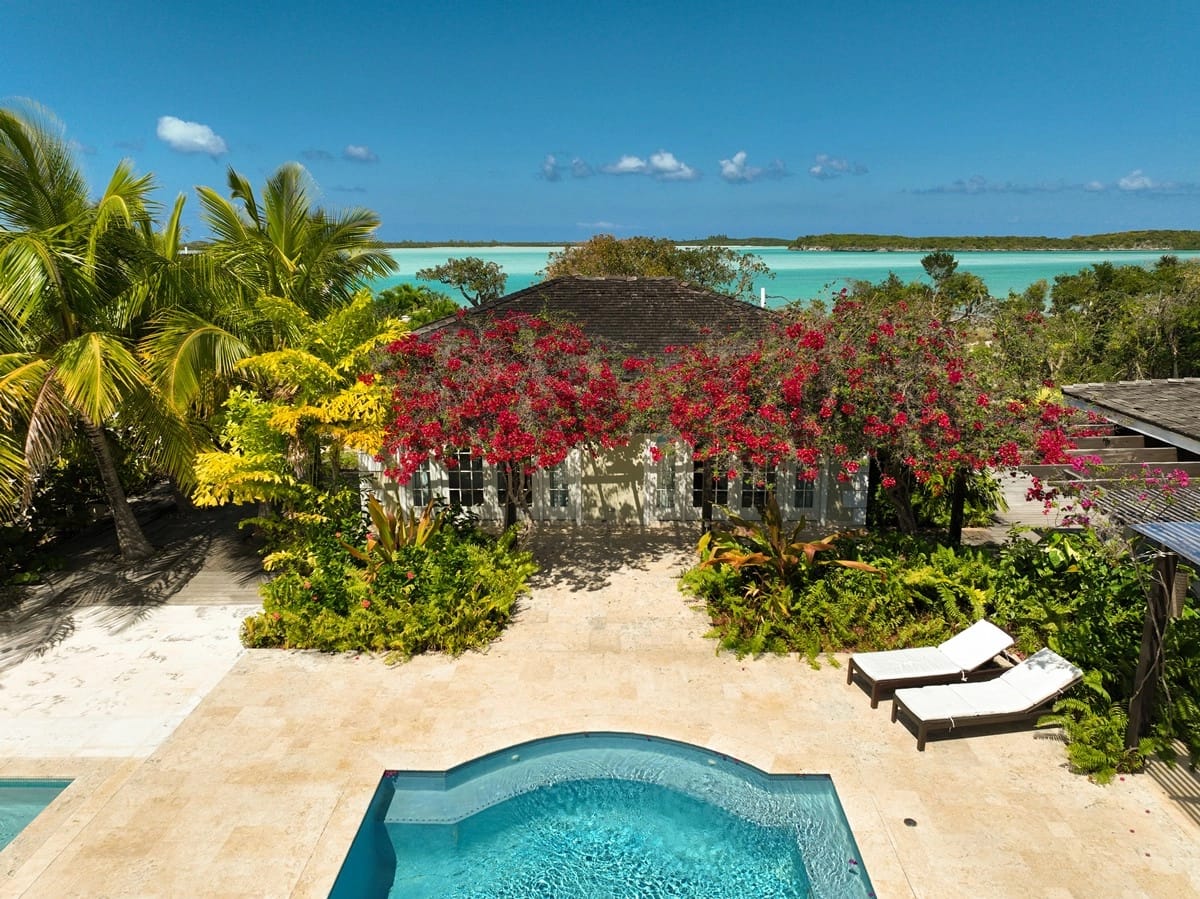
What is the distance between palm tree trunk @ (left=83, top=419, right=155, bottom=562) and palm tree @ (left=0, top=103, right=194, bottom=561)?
45 millimetres

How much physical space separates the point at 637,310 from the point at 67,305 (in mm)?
11181

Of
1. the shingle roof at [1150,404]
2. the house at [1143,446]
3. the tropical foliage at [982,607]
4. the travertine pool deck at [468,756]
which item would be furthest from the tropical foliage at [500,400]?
the shingle roof at [1150,404]

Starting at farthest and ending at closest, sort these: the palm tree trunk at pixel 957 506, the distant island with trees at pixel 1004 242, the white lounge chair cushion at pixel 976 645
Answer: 1. the distant island with trees at pixel 1004 242
2. the palm tree trunk at pixel 957 506
3. the white lounge chair cushion at pixel 976 645

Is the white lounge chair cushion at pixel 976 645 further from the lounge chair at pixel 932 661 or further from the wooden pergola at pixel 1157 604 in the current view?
the wooden pergola at pixel 1157 604

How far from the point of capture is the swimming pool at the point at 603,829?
6426mm

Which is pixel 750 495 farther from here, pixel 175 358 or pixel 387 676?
pixel 175 358

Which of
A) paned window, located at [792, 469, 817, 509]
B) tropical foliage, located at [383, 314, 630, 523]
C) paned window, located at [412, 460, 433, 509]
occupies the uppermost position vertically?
tropical foliage, located at [383, 314, 630, 523]

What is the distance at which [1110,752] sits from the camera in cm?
748

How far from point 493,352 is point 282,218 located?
5.53 metres

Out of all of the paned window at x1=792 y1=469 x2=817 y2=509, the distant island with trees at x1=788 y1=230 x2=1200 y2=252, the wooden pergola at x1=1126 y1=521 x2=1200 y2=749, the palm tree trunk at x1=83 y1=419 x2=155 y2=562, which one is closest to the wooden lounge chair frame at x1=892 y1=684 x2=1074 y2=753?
the wooden pergola at x1=1126 y1=521 x2=1200 y2=749

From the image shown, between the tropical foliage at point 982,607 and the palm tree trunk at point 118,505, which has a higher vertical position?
the palm tree trunk at point 118,505

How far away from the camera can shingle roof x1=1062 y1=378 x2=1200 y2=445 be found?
10.2m

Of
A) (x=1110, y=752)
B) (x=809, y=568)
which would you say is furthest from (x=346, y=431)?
(x=1110, y=752)

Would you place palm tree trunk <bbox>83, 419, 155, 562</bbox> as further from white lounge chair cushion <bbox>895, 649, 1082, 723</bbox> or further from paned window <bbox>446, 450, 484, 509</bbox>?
white lounge chair cushion <bbox>895, 649, 1082, 723</bbox>
